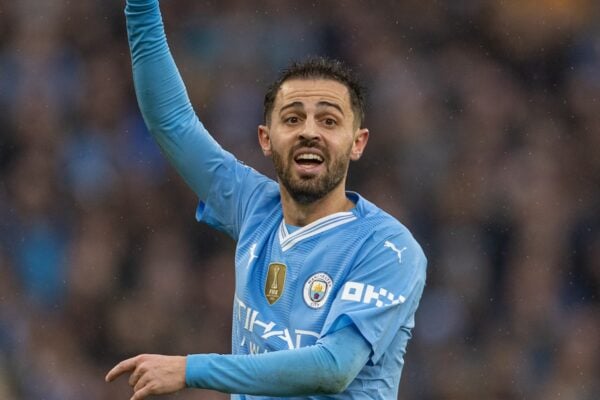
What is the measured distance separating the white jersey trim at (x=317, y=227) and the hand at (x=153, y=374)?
2.33 ft

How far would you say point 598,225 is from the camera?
833 centimetres

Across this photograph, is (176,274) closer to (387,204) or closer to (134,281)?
(134,281)

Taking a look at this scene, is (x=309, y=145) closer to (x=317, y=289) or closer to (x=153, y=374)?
(x=317, y=289)

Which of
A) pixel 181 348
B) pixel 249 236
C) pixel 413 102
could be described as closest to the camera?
pixel 249 236

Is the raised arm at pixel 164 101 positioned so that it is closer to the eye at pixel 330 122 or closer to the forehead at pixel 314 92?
the forehead at pixel 314 92

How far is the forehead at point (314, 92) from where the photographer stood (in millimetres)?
3832

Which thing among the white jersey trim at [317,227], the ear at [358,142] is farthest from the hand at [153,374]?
the ear at [358,142]

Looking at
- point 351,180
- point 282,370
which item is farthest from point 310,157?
point 351,180

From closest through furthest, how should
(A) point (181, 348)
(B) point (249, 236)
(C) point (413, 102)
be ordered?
(B) point (249, 236)
(A) point (181, 348)
(C) point (413, 102)

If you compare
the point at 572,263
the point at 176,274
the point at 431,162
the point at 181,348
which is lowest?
the point at 181,348

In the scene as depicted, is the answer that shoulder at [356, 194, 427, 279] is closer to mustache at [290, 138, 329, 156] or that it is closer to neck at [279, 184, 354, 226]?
neck at [279, 184, 354, 226]

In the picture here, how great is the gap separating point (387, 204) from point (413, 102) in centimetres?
85

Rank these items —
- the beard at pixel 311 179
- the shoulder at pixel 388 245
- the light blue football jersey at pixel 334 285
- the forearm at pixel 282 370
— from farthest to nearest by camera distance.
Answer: the beard at pixel 311 179 < the shoulder at pixel 388 245 < the light blue football jersey at pixel 334 285 < the forearm at pixel 282 370

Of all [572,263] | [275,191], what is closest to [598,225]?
[572,263]
